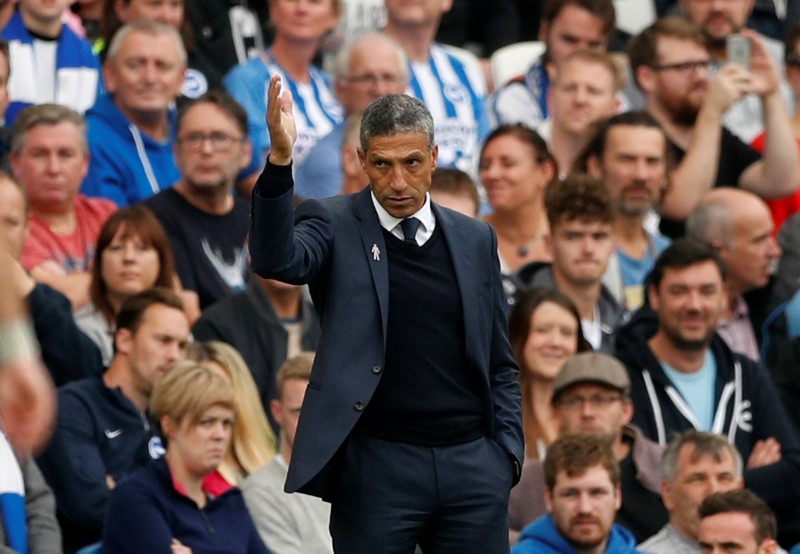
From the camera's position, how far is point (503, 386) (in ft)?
18.0

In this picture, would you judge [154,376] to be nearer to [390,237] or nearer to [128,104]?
[128,104]

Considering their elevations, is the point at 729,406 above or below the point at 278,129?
below

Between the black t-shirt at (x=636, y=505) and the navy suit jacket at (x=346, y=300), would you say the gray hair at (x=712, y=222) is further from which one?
the navy suit jacket at (x=346, y=300)

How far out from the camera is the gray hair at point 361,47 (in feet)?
34.1

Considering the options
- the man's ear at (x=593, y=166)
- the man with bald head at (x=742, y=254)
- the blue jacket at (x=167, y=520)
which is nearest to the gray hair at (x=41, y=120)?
the blue jacket at (x=167, y=520)

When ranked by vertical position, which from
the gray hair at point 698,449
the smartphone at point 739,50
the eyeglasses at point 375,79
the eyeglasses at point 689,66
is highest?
the smartphone at point 739,50

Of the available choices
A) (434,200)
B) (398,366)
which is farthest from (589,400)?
(398,366)

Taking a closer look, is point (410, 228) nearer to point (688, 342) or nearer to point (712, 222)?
point (688, 342)

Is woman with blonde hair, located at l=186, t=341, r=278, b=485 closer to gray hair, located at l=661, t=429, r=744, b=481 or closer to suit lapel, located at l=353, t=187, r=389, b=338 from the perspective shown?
gray hair, located at l=661, t=429, r=744, b=481

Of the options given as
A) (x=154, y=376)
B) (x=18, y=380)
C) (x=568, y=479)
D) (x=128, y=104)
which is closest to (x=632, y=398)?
(x=568, y=479)

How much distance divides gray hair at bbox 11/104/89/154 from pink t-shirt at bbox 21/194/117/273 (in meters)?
0.31

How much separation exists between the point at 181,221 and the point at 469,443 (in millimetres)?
4222

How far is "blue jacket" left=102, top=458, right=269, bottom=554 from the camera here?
278 inches

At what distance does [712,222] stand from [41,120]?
348 centimetres
